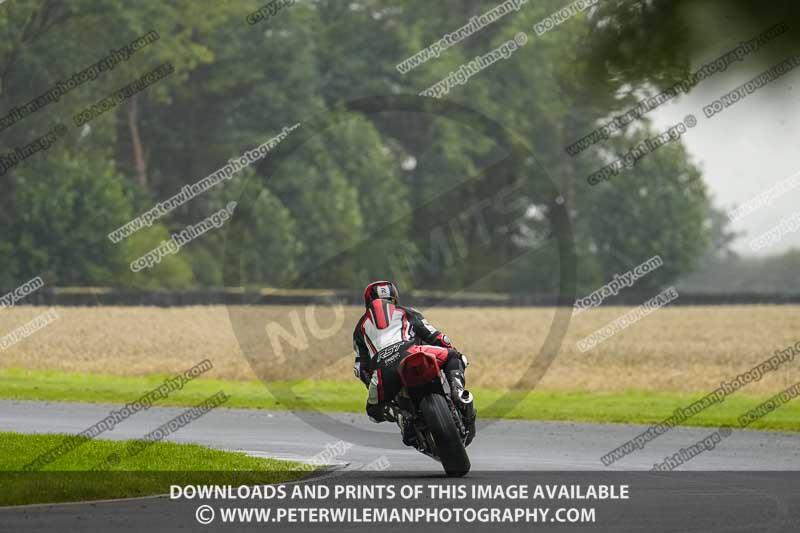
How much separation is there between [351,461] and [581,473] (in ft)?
9.44

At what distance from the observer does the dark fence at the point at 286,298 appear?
50.3 meters

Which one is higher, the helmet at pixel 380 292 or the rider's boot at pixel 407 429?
the helmet at pixel 380 292

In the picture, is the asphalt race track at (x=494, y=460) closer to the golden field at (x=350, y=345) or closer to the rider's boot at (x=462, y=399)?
the rider's boot at (x=462, y=399)

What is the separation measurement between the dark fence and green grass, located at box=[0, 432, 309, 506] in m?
32.0

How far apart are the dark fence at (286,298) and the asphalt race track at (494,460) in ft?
76.6

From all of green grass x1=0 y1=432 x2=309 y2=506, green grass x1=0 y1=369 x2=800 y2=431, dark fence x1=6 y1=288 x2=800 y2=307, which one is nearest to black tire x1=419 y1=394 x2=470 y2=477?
green grass x1=0 y1=432 x2=309 y2=506

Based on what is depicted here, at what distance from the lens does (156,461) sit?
→ 15.7m

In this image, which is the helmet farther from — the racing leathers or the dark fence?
the dark fence

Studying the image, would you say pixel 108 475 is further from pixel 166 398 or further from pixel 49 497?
pixel 166 398

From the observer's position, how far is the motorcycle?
14.2m

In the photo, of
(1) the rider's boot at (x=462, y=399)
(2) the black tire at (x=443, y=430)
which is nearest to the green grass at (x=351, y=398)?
(1) the rider's boot at (x=462, y=399)

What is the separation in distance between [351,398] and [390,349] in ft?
57.3

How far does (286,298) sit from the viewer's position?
53906mm

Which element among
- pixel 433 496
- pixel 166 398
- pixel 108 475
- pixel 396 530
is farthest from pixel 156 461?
pixel 166 398
